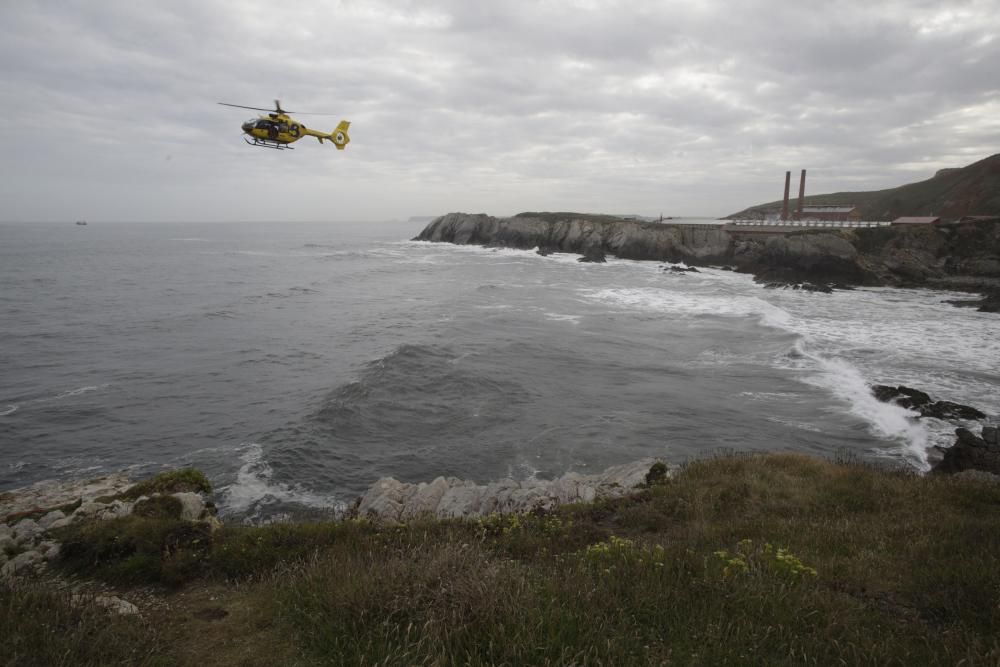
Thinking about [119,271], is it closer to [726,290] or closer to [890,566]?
[726,290]

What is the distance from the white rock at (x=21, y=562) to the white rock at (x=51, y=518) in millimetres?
2297

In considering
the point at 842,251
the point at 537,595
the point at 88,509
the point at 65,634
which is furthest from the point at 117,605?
the point at 842,251

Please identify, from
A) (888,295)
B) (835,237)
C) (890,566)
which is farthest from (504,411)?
(835,237)

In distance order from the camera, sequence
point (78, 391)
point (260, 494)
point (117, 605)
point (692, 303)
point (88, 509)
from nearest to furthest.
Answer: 1. point (117, 605)
2. point (88, 509)
3. point (260, 494)
4. point (78, 391)
5. point (692, 303)

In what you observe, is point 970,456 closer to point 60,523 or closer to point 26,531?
point 60,523

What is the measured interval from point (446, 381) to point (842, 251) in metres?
51.4

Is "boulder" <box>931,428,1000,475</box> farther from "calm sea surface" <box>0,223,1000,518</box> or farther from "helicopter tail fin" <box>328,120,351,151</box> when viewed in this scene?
"helicopter tail fin" <box>328,120,351,151</box>

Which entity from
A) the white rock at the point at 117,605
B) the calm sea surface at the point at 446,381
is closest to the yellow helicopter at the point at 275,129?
the calm sea surface at the point at 446,381

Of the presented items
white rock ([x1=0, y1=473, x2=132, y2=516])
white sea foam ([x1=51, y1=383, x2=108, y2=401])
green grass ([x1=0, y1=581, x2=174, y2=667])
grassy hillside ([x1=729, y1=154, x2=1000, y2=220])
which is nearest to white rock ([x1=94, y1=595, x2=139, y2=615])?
green grass ([x1=0, y1=581, x2=174, y2=667])

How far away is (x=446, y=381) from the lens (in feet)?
73.7

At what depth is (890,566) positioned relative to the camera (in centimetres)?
639

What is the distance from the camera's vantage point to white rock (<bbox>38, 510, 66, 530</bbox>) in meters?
10.3

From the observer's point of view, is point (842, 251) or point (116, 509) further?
point (842, 251)

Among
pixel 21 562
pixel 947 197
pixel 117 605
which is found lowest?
pixel 21 562
